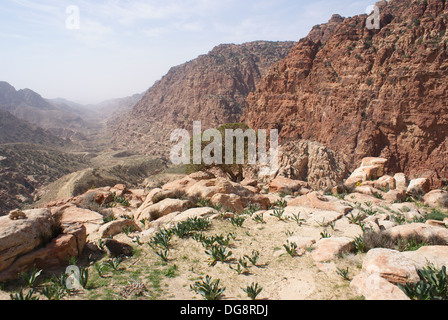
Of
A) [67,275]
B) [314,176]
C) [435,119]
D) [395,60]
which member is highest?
[395,60]

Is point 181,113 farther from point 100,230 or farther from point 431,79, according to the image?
point 100,230

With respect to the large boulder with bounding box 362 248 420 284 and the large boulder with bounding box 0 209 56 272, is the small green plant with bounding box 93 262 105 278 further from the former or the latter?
the large boulder with bounding box 362 248 420 284

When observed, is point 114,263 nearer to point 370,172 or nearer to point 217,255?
point 217,255

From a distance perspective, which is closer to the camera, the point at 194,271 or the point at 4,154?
the point at 194,271

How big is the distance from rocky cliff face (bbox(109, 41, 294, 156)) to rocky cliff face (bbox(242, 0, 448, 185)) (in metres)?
39.7

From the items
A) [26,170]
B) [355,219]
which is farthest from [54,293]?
[26,170]

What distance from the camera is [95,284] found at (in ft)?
17.8

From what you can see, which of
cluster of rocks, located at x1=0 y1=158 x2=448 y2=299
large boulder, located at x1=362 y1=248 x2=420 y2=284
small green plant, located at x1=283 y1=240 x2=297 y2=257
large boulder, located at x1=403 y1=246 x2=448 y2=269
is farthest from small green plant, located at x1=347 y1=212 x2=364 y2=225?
large boulder, located at x1=362 y1=248 x2=420 y2=284

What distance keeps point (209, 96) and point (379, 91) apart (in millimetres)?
66785

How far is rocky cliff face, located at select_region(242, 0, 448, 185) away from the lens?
31359 millimetres
